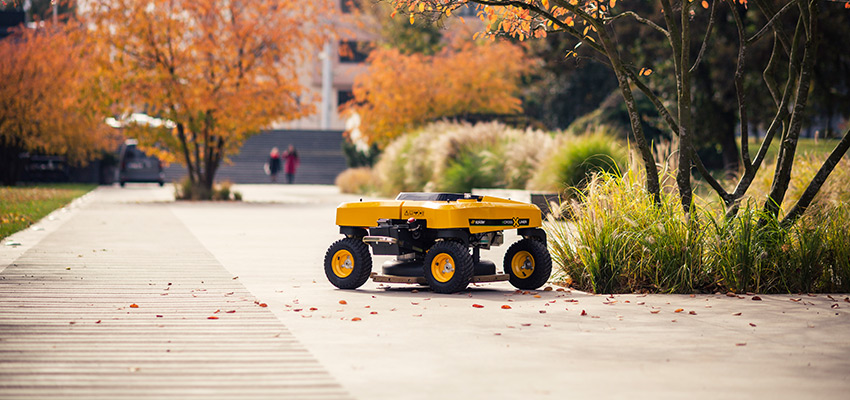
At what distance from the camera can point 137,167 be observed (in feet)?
142

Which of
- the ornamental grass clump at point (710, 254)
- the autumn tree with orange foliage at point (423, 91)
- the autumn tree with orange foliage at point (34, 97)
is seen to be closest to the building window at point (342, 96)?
the autumn tree with orange foliage at point (423, 91)

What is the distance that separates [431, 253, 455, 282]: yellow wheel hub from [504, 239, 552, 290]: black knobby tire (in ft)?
2.34

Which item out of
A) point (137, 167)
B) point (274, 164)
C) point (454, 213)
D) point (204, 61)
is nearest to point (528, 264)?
point (454, 213)

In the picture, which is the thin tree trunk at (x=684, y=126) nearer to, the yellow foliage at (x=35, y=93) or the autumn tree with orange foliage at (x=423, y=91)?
the autumn tree with orange foliage at (x=423, y=91)

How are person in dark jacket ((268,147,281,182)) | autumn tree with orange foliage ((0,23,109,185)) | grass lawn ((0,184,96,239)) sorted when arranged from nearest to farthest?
grass lawn ((0,184,96,239)) < autumn tree with orange foliage ((0,23,109,185)) < person in dark jacket ((268,147,281,182))

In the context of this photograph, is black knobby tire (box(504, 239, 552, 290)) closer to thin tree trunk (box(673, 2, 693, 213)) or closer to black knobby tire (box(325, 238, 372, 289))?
black knobby tire (box(325, 238, 372, 289))

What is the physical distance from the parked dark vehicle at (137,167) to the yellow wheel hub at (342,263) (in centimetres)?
3456

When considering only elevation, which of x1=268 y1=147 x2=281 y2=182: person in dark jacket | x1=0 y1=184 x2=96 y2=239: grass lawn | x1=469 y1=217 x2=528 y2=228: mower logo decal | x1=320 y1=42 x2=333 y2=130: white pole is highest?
x1=320 y1=42 x2=333 y2=130: white pole

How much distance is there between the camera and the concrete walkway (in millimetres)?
5469

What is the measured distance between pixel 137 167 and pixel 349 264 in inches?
1383

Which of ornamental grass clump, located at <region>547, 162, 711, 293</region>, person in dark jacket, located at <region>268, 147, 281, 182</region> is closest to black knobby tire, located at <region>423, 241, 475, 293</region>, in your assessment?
ornamental grass clump, located at <region>547, 162, 711, 293</region>

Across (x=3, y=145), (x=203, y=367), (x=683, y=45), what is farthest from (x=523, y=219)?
(x=3, y=145)

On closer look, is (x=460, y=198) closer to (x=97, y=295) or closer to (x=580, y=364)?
(x=97, y=295)

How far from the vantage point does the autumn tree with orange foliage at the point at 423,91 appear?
36.6m
